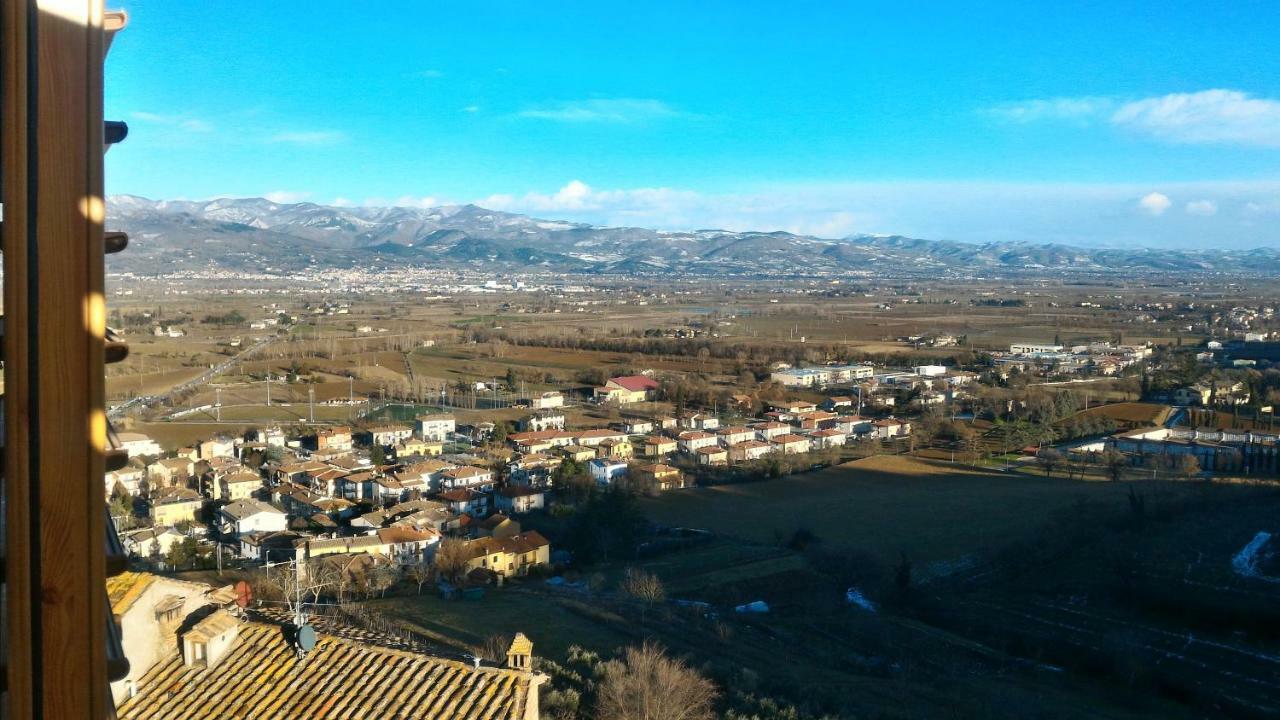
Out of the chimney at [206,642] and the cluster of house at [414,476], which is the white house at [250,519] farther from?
the chimney at [206,642]

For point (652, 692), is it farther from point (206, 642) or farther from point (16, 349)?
point (16, 349)

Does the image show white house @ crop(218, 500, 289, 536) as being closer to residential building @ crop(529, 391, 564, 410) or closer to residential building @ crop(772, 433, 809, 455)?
residential building @ crop(772, 433, 809, 455)

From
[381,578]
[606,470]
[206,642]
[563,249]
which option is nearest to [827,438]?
[606,470]

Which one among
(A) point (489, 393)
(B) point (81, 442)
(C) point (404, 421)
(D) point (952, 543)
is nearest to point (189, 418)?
(C) point (404, 421)

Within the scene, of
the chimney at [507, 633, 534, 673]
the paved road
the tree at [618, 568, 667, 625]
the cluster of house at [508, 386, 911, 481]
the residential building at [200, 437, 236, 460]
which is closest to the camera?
the chimney at [507, 633, 534, 673]

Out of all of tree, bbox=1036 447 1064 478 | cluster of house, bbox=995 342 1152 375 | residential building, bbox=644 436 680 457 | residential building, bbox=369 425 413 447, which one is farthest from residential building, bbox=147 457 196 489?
cluster of house, bbox=995 342 1152 375

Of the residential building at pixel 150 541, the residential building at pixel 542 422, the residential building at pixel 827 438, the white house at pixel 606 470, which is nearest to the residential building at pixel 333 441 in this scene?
the residential building at pixel 542 422
